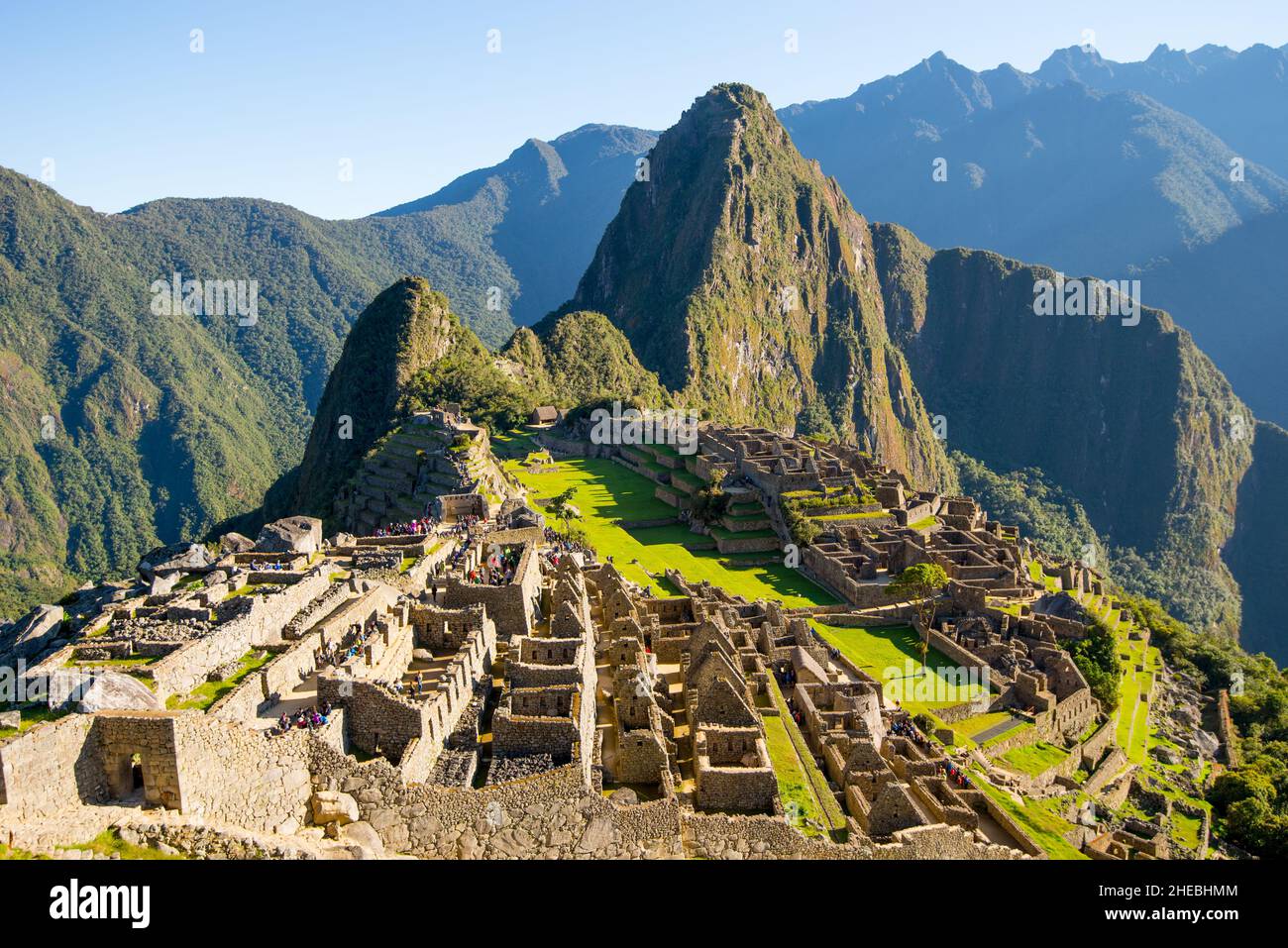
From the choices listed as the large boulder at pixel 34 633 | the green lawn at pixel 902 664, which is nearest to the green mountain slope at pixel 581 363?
the green lawn at pixel 902 664

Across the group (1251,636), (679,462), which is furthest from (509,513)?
(1251,636)

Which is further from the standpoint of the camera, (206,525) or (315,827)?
(206,525)

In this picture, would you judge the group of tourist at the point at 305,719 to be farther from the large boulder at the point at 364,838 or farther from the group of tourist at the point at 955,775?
the group of tourist at the point at 955,775
